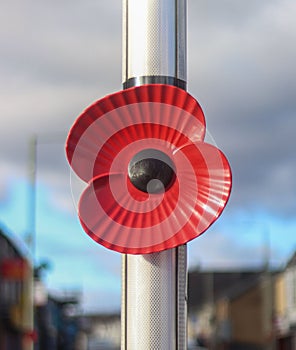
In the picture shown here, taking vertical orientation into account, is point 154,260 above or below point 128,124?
below

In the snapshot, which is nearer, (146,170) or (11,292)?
(146,170)

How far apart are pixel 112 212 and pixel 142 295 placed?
9.5 inches

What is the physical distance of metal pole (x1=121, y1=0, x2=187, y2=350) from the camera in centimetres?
252

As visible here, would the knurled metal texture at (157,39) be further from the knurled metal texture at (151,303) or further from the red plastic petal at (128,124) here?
the knurled metal texture at (151,303)

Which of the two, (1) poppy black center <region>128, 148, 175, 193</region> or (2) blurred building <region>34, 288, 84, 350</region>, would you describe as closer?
(1) poppy black center <region>128, 148, 175, 193</region>

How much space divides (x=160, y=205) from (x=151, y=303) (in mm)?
269

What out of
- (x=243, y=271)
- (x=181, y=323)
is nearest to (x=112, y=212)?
(x=181, y=323)

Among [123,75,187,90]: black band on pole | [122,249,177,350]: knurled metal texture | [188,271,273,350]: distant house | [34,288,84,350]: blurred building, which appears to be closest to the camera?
[122,249,177,350]: knurled metal texture

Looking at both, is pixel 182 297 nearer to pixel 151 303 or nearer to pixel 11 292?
pixel 151 303

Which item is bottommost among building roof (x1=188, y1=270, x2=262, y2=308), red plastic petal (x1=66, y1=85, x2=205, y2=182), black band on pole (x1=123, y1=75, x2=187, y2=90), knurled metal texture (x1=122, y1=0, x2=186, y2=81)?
red plastic petal (x1=66, y1=85, x2=205, y2=182)

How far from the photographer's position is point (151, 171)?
2.55m

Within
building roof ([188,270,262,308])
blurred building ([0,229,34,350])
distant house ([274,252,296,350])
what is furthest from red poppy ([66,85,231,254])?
building roof ([188,270,262,308])

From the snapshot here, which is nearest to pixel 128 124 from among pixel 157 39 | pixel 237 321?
pixel 157 39

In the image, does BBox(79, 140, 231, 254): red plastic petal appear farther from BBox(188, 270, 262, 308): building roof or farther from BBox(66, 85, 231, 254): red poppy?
BBox(188, 270, 262, 308): building roof
